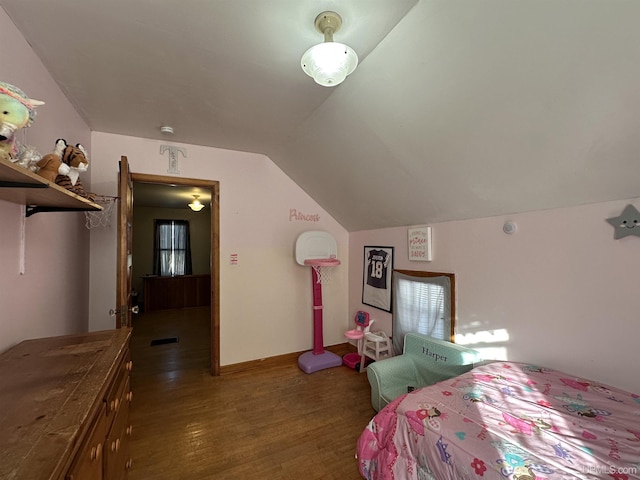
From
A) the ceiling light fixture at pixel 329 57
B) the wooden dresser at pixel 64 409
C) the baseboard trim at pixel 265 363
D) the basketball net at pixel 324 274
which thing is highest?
the ceiling light fixture at pixel 329 57

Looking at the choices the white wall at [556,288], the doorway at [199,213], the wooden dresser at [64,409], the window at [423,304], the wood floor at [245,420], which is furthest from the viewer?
the doorway at [199,213]

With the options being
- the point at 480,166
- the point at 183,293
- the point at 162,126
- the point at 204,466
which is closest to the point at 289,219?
the point at 162,126

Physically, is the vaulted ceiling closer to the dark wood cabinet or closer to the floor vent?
the floor vent

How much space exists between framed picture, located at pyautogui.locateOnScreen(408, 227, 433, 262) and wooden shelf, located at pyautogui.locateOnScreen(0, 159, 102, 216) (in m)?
2.56

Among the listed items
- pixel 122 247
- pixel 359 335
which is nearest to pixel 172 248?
pixel 122 247

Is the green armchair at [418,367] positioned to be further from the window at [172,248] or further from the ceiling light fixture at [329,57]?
the window at [172,248]

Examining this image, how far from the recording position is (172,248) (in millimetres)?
7117

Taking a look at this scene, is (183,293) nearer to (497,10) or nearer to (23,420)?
(23,420)

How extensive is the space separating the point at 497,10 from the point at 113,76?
2250mm

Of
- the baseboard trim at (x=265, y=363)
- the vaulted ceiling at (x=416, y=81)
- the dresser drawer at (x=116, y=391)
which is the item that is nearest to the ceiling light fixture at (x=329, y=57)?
the vaulted ceiling at (x=416, y=81)

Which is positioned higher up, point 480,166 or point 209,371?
point 480,166

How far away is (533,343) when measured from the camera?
1.90m

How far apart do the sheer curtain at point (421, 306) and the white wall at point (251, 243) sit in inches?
41.5

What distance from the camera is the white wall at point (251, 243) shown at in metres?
2.78
